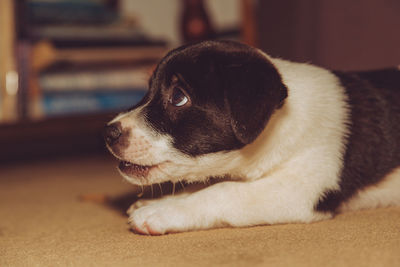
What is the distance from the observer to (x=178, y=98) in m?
1.64

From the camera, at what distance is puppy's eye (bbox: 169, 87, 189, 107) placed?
5.30 feet

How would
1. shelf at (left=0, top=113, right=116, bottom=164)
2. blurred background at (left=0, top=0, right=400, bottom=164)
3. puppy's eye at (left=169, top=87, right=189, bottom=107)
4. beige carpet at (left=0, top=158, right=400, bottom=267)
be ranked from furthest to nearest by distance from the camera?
shelf at (left=0, top=113, right=116, bottom=164) < blurred background at (left=0, top=0, right=400, bottom=164) < puppy's eye at (left=169, top=87, right=189, bottom=107) < beige carpet at (left=0, top=158, right=400, bottom=267)

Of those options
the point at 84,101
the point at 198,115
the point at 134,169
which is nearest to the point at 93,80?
the point at 84,101

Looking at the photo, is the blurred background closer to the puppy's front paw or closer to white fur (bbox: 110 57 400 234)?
white fur (bbox: 110 57 400 234)

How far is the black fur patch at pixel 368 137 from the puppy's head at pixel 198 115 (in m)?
0.39

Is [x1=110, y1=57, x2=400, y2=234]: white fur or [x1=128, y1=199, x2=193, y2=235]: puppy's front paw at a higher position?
Answer: [x1=110, y1=57, x2=400, y2=234]: white fur

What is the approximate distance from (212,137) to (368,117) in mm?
631

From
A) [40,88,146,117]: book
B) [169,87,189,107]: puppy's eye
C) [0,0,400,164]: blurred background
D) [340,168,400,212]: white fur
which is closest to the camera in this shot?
[169,87,189,107]: puppy's eye

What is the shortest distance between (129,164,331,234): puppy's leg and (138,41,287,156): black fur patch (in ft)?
0.54

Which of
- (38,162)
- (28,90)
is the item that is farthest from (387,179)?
(38,162)

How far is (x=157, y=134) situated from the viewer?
5.31ft

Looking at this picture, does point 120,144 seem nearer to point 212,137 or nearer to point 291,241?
point 212,137

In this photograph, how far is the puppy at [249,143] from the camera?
5.14ft


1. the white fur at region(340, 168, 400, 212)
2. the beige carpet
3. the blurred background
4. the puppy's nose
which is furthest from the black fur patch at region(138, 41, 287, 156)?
the blurred background
